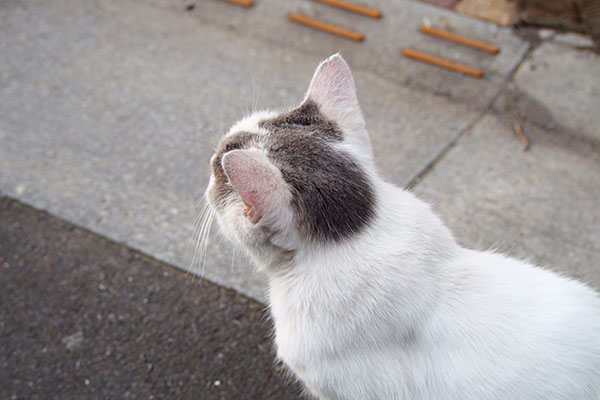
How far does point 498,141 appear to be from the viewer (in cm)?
324

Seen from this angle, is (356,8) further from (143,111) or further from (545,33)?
(143,111)

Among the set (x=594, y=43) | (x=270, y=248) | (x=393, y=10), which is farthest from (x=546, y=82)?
(x=270, y=248)

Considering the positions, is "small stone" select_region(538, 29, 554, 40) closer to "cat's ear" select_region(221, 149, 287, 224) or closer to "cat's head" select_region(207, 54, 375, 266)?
"cat's head" select_region(207, 54, 375, 266)

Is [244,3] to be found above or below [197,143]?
above

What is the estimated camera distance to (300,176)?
5.07 feet

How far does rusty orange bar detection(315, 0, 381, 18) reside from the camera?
389 centimetres

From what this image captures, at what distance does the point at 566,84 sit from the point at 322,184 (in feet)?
8.54

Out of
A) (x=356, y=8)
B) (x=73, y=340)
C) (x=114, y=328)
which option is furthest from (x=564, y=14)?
(x=73, y=340)

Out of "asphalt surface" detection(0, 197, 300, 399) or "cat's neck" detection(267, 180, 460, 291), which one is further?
"asphalt surface" detection(0, 197, 300, 399)

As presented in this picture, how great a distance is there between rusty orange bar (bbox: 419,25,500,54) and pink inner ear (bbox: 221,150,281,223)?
273cm

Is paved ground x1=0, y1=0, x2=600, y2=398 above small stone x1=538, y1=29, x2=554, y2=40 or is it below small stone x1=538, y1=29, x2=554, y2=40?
below

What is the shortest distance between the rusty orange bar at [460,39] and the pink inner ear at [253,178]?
2.73 meters

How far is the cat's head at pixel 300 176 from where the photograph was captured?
143 centimetres

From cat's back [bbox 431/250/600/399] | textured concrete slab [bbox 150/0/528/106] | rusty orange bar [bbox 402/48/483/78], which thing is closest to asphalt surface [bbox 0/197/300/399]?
cat's back [bbox 431/250/600/399]
